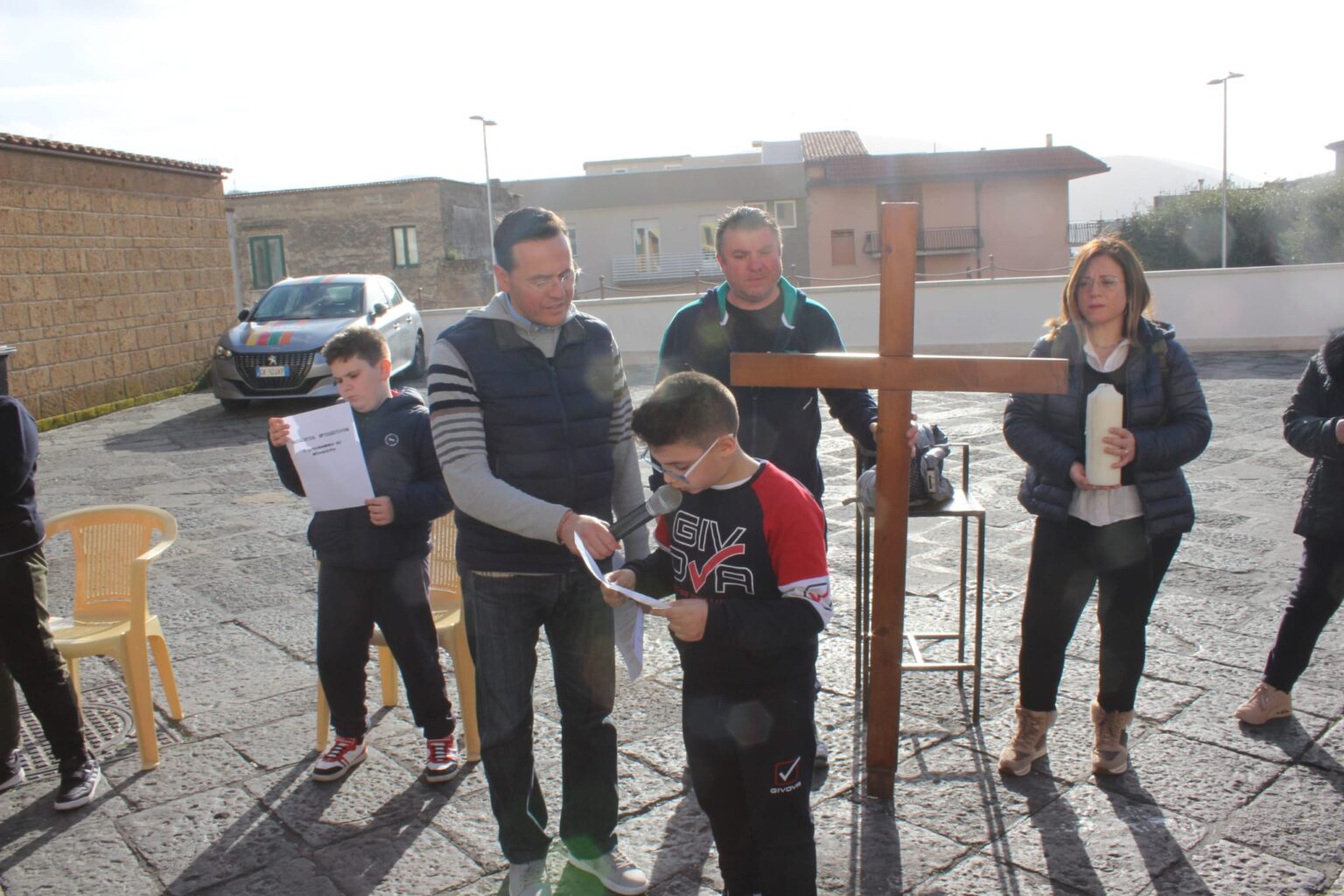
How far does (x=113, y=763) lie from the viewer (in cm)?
365

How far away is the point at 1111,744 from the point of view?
10.7ft

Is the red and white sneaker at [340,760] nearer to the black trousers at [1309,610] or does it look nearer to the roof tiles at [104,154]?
the black trousers at [1309,610]

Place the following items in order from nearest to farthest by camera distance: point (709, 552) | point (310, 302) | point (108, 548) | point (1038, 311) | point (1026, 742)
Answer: point (709, 552) → point (1026, 742) → point (108, 548) → point (310, 302) → point (1038, 311)

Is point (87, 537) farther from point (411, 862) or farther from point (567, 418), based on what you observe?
point (567, 418)

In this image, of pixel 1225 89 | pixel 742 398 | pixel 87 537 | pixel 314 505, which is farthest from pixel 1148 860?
Result: pixel 1225 89

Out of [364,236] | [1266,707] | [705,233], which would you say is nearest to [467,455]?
[1266,707]

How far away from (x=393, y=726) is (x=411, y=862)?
0.97m

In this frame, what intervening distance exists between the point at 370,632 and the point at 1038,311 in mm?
13926

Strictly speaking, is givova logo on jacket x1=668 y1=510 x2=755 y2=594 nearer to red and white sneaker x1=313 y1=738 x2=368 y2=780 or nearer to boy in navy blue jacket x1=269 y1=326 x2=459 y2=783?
boy in navy blue jacket x1=269 y1=326 x2=459 y2=783

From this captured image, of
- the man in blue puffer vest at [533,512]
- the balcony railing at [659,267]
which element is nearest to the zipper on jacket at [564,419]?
the man in blue puffer vest at [533,512]

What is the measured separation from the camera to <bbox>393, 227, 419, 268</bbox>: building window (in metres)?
35.8

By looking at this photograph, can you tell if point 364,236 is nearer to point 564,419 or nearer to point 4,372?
point 4,372

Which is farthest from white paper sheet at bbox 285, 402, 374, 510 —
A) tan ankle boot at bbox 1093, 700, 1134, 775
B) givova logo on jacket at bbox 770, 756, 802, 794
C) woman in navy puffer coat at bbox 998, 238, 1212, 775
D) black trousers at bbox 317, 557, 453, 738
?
tan ankle boot at bbox 1093, 700, 1134, 775

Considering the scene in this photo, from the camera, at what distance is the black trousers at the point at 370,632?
3387mm
